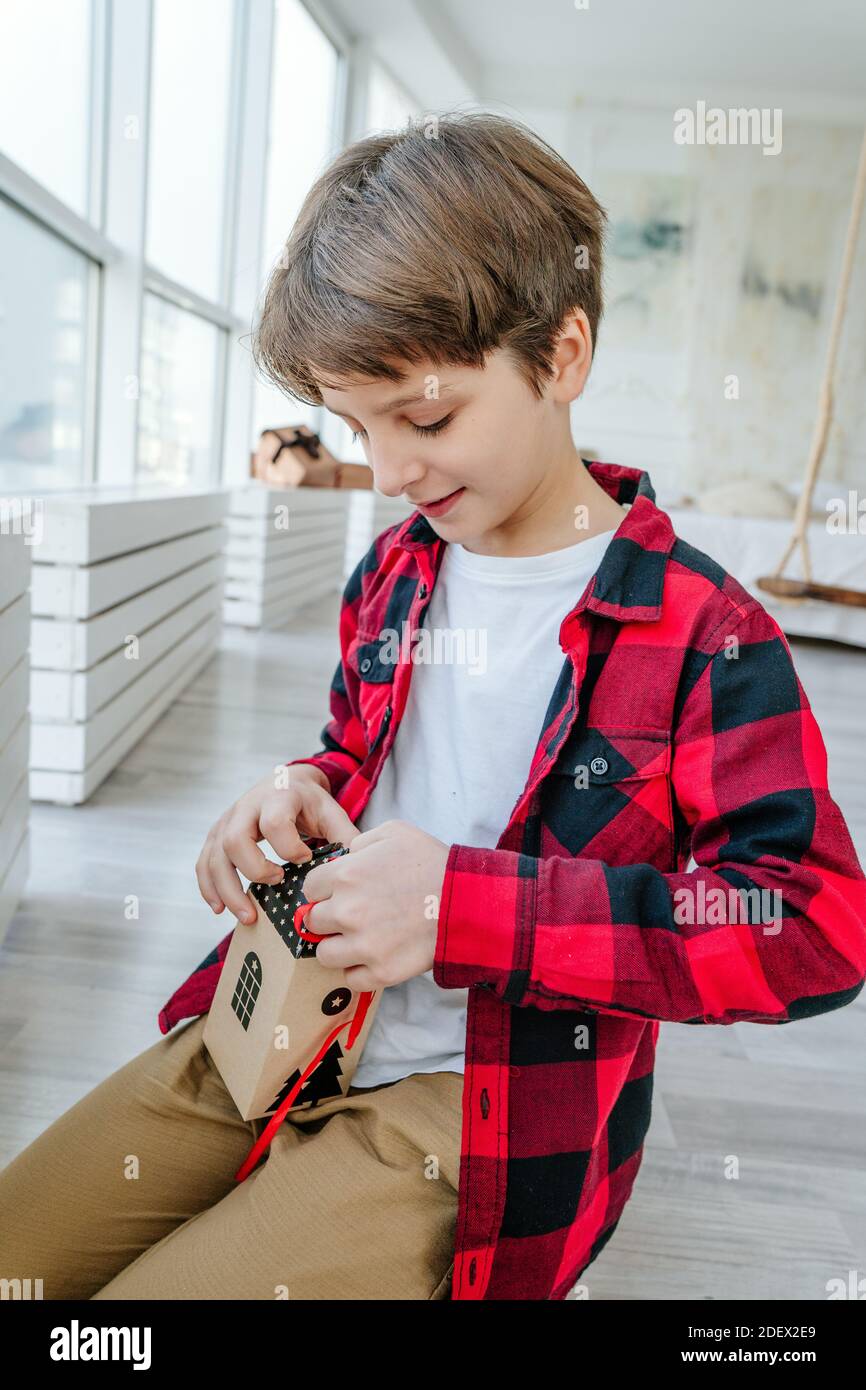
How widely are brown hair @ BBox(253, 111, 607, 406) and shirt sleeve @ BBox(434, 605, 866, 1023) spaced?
309 millimetres

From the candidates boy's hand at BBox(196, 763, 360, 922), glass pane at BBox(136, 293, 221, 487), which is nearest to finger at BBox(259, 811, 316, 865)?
boy's hand at BBox(196, 763, 360, 922)

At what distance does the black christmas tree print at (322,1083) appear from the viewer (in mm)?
751

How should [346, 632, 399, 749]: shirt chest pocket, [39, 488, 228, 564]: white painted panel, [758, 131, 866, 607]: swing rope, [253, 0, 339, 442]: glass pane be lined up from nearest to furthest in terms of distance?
[346, 632, 399, 749]: shirt chest pocket → [39, 488, 228, 564]: white painted panel → [758, 131, 866, 607]: swing rope → [253, 0, 339, 442]: glass pane

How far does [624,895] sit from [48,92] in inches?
119

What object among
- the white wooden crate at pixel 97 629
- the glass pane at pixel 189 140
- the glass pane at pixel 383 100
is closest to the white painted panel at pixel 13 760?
the white wooden crate at pixel 97 629

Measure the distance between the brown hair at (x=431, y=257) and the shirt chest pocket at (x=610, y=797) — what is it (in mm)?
237

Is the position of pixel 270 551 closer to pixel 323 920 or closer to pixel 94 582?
pixel 94 582

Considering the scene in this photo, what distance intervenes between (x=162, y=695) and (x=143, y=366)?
4.64 ft

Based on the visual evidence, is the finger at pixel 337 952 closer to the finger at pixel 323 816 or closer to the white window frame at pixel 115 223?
the finger at pixel 323 816

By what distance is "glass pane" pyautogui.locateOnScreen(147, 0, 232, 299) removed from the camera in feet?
12.1

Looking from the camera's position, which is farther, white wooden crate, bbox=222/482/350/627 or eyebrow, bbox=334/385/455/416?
white wooden crate, bbox=222/482/350/627

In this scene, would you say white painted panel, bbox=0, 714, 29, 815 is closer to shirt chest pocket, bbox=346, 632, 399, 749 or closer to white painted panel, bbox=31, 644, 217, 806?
white painted panel, bbox=31, 644, 217, 806

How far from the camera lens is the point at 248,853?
2.49 feet
